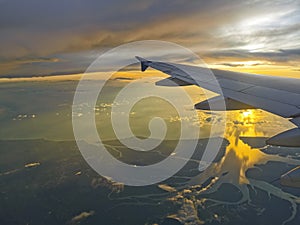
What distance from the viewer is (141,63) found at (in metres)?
11.9

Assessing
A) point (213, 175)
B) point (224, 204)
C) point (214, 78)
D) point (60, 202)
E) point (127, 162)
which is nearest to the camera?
point (214, 78)

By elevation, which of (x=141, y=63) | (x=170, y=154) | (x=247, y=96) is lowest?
(x=170, y=154)

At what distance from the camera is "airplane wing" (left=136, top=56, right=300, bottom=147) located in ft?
16.4

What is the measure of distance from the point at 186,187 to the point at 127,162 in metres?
54.3

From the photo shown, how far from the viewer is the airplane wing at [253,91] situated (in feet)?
16.4

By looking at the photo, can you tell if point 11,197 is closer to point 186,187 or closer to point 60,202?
point 60,202

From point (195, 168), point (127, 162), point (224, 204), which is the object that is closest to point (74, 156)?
point (127, 162)

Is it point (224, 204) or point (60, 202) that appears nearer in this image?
point (224, 204)

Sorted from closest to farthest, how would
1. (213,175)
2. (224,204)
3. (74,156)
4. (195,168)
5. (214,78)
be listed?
(214,78)
(224,204)
(213,175)
(195,168)
(74,156)

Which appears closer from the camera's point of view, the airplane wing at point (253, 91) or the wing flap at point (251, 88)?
the airplane wing at point (253, 91)

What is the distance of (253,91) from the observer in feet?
24.8

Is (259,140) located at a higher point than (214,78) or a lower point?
lower

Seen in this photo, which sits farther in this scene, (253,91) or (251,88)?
(251,88)

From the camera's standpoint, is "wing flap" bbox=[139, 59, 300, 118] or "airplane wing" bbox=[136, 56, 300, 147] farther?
"wing flap" bbox=[139, 59, 300, 118]
